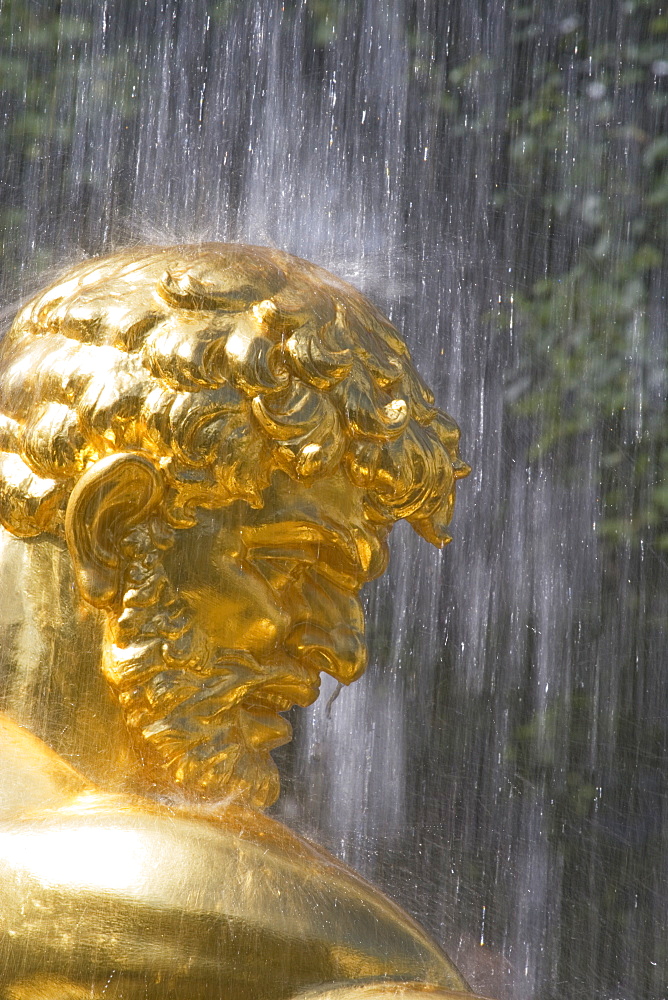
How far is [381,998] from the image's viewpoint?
5.10 feet

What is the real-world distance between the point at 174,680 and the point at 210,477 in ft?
0.89

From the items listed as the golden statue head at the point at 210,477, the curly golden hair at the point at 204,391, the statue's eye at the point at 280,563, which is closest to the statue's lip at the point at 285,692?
the golden statue head at the point at 210,477

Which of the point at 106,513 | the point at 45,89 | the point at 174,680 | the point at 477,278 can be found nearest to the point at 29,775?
the point at 174,680

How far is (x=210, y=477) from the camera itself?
1777mm

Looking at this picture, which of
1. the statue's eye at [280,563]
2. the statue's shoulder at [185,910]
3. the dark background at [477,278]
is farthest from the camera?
the dark background at [477,278]

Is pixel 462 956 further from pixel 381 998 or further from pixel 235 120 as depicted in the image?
pixel 235 120

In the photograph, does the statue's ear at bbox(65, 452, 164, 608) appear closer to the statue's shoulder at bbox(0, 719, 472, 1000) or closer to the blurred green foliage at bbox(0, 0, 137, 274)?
the statue's shoulder at bbox(0, 719, 472, 1000)

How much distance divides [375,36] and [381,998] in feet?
9.20

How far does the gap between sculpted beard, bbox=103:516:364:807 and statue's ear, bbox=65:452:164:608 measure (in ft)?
0.07

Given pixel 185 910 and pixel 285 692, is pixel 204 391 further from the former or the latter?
pixel 185 910

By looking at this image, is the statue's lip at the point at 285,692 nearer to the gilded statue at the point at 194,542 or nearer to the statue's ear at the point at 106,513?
the gilded statue at the point at 194,542

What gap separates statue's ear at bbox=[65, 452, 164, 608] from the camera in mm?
1728

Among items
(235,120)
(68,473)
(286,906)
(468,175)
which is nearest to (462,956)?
(286,906)

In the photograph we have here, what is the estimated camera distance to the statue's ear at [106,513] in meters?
1.73
